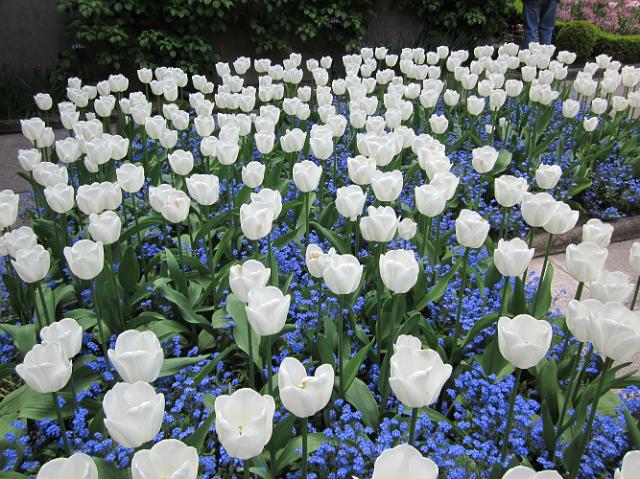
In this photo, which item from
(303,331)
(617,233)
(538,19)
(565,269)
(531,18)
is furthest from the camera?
(538,19)

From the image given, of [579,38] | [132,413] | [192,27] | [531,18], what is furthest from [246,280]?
[579,38]

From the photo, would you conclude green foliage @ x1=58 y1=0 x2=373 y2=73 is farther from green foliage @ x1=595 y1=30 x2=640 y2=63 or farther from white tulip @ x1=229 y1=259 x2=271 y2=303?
white tulip @ x1=229 y1=259 x2=271 y2=303

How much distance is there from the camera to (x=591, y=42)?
395 inches

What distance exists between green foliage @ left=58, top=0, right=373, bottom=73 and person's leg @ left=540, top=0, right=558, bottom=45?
247 centimetres

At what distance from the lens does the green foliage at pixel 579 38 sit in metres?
9.96

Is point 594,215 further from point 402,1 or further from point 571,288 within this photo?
point 402,1

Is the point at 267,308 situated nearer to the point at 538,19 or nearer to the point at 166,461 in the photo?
the point at 166,461

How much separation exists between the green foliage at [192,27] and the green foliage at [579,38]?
3739 millimetres

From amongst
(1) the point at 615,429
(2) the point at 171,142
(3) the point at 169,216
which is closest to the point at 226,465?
(3) the point at 169,216

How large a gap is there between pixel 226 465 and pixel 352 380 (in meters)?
0.53

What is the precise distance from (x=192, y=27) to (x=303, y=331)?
6423mm

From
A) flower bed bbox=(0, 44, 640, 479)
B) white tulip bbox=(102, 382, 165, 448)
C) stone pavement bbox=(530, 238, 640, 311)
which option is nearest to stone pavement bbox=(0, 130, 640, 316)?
stone pavement bbox=(530, 238, 640, 311)

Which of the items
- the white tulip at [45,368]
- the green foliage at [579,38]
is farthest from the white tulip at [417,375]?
the green foliage at [579,38]

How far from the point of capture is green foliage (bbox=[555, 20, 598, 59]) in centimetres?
996
